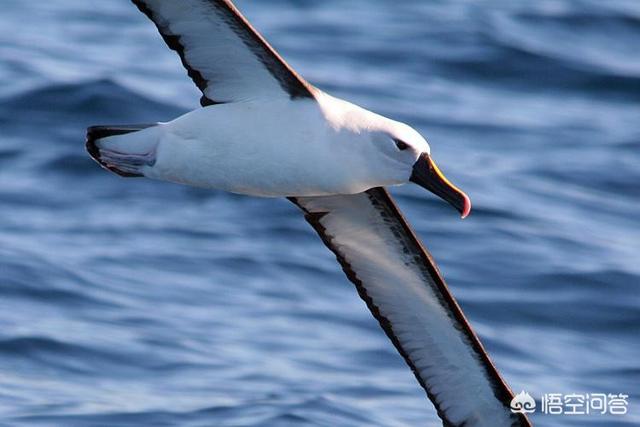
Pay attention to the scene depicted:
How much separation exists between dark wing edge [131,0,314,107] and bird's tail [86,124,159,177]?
0.39 meters

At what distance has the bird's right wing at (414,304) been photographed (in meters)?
8.58

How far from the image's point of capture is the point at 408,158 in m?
7.83

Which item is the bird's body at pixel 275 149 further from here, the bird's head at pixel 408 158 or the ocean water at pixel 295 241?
the ocean water at pixel 295 241

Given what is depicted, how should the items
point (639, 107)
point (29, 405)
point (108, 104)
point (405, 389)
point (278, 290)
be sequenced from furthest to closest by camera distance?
1. point (639, 107)
2. point (108, 104)
3. point (278, 290)
4. point (405, 389)
5. point (29, 405)

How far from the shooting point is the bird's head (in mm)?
7774

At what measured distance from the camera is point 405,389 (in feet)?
34.0

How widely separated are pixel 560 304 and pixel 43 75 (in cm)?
579

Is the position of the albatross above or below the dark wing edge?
below

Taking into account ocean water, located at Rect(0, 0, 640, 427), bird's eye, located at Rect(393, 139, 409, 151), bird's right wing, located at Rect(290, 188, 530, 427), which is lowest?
ocean water, located at Rect(0, 0, 640, 427)

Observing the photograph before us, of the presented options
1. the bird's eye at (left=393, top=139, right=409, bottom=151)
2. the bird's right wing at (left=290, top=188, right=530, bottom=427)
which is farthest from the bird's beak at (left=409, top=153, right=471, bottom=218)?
the bird's right wing at (left=290, top=188, right=530, bottom=427)

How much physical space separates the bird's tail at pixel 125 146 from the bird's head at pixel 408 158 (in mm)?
1138

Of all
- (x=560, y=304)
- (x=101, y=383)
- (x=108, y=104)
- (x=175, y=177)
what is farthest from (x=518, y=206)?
(x=175, y=177)

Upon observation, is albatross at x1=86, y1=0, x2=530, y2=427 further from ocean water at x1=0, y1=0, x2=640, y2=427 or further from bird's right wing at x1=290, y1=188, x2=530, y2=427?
ocean water at x1=0, y1=0, x2=640, y2=427

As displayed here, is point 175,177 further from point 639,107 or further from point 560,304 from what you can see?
point 639,107
